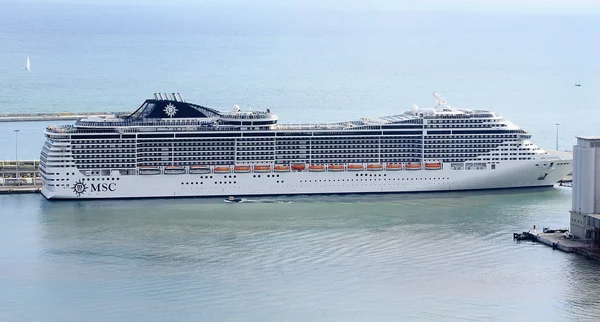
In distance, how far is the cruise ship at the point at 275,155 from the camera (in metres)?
40.9

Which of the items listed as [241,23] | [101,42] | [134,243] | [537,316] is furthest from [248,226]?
[241,23]

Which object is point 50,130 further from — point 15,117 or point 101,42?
point 101,42

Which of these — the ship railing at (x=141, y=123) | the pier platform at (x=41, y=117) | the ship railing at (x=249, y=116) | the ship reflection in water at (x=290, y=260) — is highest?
the pier platform at (x=41, y=117)

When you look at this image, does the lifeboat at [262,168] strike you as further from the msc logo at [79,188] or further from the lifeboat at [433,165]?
the msc logo at [79,188]

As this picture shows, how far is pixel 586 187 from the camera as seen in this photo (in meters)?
34.7

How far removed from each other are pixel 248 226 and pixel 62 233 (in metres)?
4.68

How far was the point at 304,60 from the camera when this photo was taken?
8700 cm

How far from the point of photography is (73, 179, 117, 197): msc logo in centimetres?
4059

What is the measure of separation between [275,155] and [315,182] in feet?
4.64

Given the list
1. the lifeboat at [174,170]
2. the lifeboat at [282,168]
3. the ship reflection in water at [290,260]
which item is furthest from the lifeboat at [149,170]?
the lifeboat at [282,168]

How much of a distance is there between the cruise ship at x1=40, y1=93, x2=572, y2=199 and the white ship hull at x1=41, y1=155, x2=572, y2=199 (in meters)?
0.03

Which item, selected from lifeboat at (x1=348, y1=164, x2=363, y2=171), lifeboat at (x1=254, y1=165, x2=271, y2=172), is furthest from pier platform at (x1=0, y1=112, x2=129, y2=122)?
lifeboat at (x1=348, y1=164, x2=363, y2=171)

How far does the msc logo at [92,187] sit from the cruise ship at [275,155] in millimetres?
28

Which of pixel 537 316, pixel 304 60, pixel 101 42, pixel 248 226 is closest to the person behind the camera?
pixel 537 316
